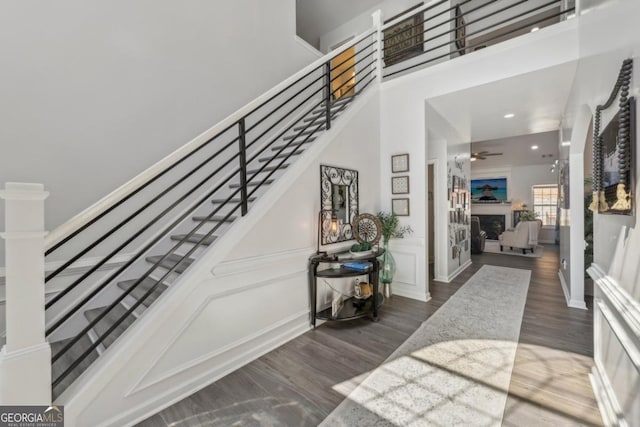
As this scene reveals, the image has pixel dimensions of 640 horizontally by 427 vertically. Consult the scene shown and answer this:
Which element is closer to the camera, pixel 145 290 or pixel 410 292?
pixel 145 290

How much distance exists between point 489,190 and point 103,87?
11.5m

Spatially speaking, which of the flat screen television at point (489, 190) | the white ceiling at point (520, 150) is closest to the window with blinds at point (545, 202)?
the white ceiling at point (520, 150)

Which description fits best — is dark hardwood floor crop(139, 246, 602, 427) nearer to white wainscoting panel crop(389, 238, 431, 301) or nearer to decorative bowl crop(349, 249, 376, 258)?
white wainscoting panel crop(389, 238, 431, 301)

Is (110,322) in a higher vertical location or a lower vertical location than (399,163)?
lower

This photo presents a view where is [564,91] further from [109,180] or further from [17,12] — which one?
[17,12]

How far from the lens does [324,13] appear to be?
5566 millimetres

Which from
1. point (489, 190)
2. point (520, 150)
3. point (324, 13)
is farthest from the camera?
point (489, 190)

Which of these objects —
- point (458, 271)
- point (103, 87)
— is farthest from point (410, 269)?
point (103, 87)

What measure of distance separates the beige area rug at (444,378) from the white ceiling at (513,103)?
106 inches

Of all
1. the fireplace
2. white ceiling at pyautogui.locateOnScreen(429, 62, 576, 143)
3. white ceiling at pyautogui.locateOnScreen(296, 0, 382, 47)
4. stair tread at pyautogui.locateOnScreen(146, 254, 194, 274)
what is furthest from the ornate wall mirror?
the fireplace

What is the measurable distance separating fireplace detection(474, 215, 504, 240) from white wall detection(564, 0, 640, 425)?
325 inches

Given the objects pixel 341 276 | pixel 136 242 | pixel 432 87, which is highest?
pixel 432 87

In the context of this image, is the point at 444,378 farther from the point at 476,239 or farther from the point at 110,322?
the point at 476,239

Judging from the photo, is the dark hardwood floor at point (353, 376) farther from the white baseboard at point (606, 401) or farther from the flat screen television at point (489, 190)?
the flat screen television at point (489, 190)
